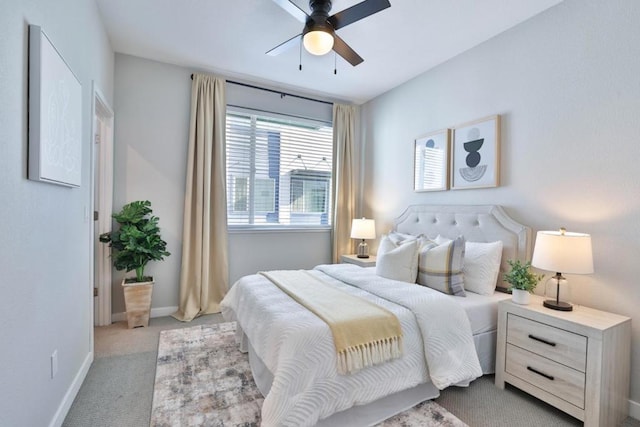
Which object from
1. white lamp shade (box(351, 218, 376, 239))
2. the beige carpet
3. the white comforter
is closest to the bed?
the white comforter

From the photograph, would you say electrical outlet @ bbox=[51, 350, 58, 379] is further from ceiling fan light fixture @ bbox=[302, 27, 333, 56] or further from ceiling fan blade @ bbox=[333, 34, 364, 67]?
ceiling fan blade @ bbox=[333, 34, 364, 67]

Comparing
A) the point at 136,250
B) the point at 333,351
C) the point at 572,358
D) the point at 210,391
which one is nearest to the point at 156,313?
the point at 136,250

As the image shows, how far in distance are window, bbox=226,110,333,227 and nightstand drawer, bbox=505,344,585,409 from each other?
2821mm

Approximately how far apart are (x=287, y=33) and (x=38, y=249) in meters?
2.53

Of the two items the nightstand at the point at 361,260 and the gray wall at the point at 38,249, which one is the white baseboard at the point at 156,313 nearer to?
the gray wall at the point at 38,249

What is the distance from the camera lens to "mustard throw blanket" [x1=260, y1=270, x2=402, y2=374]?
163cm

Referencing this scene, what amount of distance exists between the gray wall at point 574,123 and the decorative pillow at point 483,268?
0.37 m

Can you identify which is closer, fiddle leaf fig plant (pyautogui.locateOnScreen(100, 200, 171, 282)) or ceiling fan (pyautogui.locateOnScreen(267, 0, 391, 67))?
ceiling fan (pyautogui.locateOnScreen(267, 0, 391, 67))

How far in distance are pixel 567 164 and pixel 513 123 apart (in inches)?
22.5

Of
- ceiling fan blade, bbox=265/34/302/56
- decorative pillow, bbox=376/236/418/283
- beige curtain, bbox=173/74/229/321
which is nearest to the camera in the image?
ceiling fan blade, bbox=265/34/302/56

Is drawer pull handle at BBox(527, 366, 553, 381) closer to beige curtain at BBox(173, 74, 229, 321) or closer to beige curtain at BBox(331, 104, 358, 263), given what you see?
beige curtain at BBox(331, 104, 358, 263)

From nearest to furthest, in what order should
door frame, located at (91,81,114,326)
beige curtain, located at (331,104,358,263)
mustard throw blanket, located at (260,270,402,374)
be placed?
mustard throw blanket, located at (260,270,402,374) → door frame, located at (91,81,114,326) → beige curtain, located at (331,104,358,263)

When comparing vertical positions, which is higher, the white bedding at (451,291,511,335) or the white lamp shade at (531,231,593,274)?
the white lamp shade at (531,231,593,274)

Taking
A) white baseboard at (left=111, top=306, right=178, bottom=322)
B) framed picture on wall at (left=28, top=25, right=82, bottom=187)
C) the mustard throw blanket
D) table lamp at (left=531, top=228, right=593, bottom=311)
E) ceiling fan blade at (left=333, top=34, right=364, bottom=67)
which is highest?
ceiling fan blade at (left=333, top=34, right=364, bottom=67)
